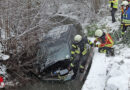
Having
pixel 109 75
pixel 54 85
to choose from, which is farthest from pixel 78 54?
pixel 109 75

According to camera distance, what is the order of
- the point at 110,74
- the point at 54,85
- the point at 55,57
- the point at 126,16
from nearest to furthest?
the point at 110,74
the point at 55,57
the point at 54,85
the point at 126,16

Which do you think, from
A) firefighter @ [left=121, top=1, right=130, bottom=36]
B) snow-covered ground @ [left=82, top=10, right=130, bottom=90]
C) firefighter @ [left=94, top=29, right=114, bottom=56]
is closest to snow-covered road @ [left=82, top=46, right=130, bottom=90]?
snow-covered ground @ [left=82, top=10, right=130, bottom=90]

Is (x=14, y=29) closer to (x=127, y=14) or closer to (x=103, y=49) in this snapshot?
(x=103, y=49)

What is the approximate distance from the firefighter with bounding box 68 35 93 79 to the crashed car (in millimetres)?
175

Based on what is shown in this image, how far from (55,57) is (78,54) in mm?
Answer: 1028

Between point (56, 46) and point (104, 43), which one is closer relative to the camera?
point (56, 46)

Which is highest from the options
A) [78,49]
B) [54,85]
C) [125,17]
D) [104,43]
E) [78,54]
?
[125,17]

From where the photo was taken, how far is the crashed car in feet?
21.1

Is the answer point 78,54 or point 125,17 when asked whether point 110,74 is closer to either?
point 78,54

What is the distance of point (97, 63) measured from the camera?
6098 mm

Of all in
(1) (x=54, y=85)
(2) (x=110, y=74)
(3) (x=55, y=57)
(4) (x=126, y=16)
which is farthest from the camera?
(4) (x=126, y=16)

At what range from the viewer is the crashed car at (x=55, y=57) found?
21.1ft

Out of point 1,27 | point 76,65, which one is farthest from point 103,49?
point 1,27

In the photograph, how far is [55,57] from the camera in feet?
21.3
